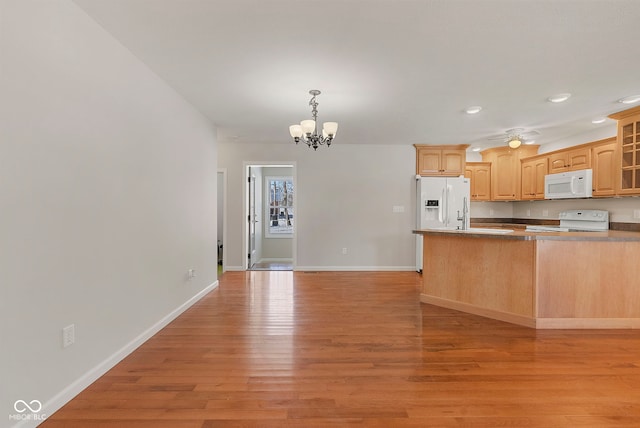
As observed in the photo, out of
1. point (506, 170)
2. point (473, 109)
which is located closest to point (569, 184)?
point (506, 170)

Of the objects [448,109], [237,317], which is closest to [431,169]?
[448,109]

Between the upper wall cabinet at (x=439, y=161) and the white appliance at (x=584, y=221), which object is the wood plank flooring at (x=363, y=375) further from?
the upper wall cabinet at (x=439, y=161)

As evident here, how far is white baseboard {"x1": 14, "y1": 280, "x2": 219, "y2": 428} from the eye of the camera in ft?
5.53

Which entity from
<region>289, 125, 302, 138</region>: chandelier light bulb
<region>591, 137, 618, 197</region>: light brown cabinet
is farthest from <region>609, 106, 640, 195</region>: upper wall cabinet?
<region>289, 125, 302, 138</region>: chandelier light bulb

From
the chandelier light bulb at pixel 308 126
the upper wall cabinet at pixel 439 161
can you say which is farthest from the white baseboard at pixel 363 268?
the chandelier light bulb at pixel 308 126

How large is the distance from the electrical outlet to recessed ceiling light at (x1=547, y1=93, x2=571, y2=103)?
15.6ft

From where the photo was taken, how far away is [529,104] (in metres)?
3.56

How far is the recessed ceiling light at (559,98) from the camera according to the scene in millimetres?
3254

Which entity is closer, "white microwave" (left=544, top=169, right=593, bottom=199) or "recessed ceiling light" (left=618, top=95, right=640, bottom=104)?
"recessed ceiling light" (left=618, top=95, right=640, bottom=104)

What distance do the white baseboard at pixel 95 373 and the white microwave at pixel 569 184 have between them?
575 centimetres

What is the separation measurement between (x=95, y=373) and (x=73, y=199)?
1.19m

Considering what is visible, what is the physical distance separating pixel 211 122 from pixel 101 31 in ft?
7.20

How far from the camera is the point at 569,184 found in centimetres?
466

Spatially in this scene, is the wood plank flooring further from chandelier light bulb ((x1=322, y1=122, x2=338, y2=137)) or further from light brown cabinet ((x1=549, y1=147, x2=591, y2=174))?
light brown cabinet ((x1=549, y1=147, x2=591, y2=174))
